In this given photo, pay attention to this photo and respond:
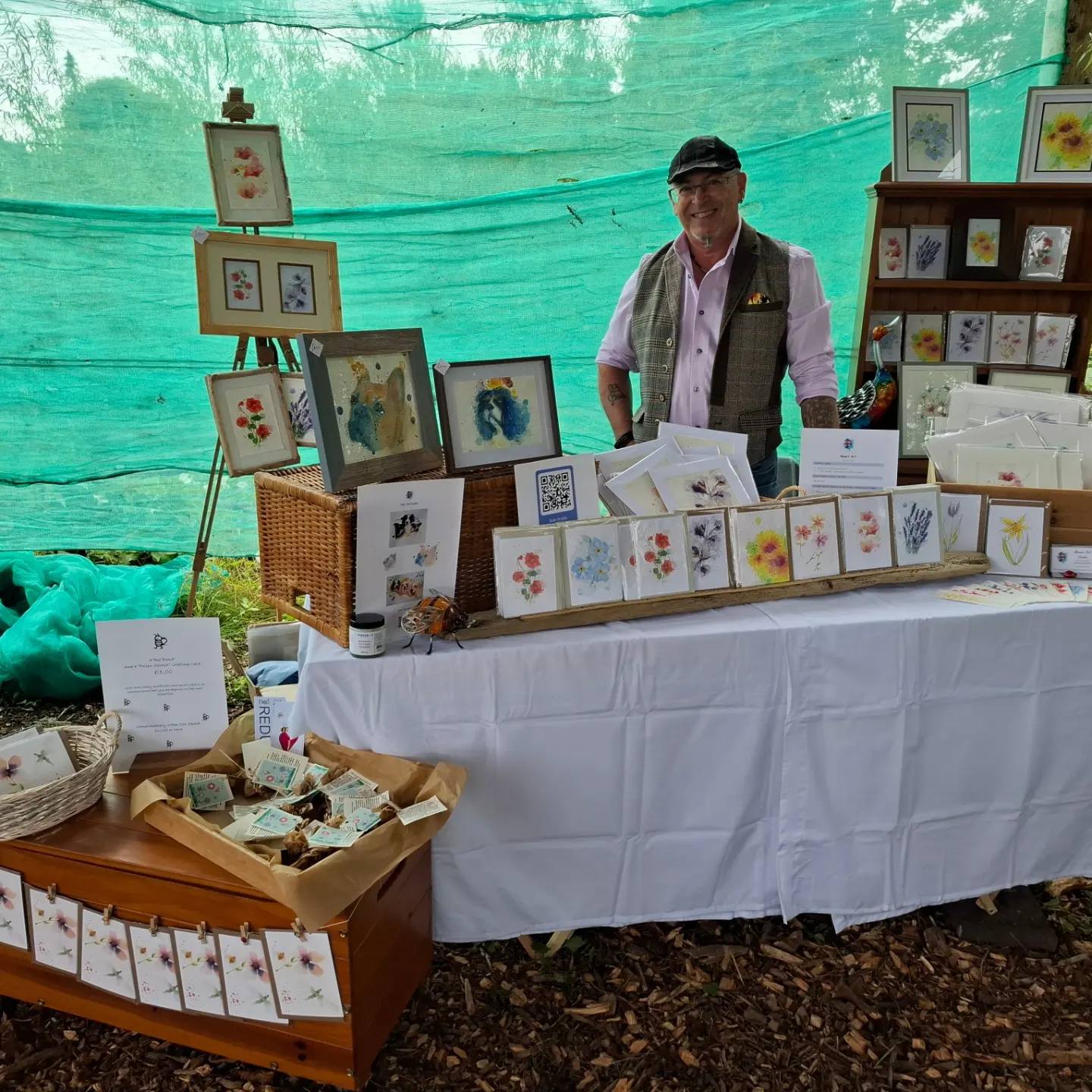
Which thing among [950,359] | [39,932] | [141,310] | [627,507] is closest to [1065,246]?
[950,359]

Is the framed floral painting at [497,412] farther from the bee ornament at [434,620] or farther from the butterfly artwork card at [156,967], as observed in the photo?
the butterfly artwork card at [156,967]

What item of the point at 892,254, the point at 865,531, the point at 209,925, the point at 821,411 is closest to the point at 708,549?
the point at 865,531

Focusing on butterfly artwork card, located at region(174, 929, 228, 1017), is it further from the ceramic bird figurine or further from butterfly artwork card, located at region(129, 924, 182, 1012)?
the ceramic bird figurine

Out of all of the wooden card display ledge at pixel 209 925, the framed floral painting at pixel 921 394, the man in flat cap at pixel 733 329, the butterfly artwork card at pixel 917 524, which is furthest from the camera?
the framed floral painting at pixel 921 394

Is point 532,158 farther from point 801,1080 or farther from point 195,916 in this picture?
point 801,1080

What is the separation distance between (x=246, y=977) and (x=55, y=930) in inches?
15.7

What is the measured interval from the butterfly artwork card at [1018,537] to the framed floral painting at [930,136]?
1456mm

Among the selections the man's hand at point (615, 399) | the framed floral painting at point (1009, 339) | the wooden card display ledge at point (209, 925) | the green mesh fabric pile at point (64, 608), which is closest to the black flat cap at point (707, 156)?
the man's hand at point (615, 399)

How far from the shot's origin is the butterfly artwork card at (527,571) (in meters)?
1.60

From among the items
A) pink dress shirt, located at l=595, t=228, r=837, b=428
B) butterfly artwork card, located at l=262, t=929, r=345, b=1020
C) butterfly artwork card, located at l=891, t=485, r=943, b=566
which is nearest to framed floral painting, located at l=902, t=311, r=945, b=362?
pink dress shirt, located at l=595, t=228, r=837, b=428

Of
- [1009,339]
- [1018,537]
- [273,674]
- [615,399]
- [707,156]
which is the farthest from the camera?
[1009,339]

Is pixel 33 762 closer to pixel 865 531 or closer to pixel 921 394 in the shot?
pixel 865 531

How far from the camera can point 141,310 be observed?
296cm

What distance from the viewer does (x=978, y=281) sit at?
2932 mm
